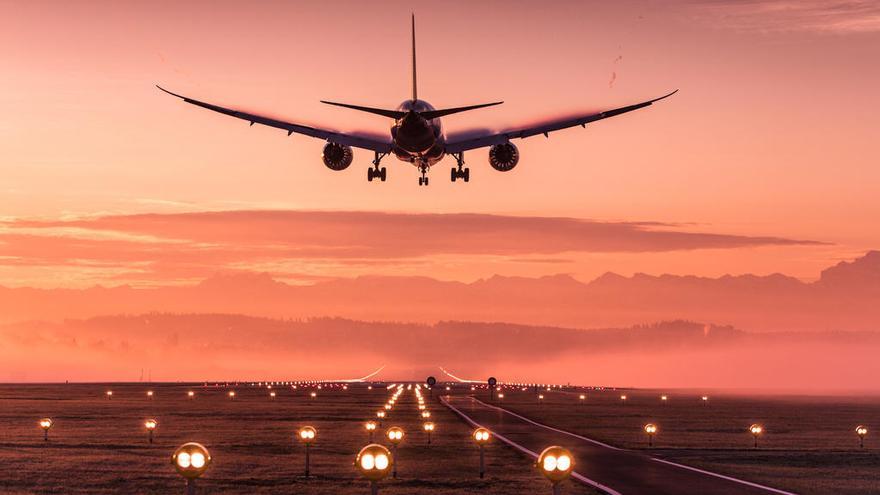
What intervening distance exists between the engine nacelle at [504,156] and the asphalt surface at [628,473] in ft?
52.0

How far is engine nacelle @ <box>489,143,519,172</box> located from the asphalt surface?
52.0ft

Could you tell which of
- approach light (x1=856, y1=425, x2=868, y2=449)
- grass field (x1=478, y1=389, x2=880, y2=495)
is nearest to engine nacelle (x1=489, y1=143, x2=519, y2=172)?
grass field (x1=478, y1=389, x2=880, y2=495)

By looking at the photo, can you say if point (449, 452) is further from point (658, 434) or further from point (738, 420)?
point (738, 420)

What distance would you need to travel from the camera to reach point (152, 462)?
60406 millimetres

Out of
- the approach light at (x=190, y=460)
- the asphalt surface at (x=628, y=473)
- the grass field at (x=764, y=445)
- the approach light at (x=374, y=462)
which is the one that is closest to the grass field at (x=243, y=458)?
the asphalt surface at (x=628, y=473)

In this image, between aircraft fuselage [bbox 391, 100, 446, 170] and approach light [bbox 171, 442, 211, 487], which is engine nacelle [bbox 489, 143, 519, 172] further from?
approach light [bbox 171, 442, 211, 487]

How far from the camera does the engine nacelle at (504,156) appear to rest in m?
61.8

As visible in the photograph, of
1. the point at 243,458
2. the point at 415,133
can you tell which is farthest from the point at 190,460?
the point at 243,458

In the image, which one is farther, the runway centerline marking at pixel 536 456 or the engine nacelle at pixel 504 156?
the engine nacelle at pixel 504 156

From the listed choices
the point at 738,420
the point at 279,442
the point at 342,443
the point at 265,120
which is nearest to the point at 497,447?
the point at 342,443

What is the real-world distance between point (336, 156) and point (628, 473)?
874 inches

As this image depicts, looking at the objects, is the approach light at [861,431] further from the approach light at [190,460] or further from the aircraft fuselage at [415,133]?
the approach light at [190,460]

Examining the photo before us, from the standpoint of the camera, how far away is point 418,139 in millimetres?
55438

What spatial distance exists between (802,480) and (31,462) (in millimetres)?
38982
